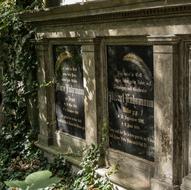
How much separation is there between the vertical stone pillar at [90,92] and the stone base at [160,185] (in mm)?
1632

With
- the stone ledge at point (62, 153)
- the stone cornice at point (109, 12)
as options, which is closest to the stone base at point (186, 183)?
the stone cornice at point (109, 12)

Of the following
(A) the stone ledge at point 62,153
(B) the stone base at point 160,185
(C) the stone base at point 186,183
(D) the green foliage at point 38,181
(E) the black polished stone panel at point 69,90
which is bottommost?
(A) the stone ledge at point 62,153

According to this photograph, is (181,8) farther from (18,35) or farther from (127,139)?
(18,35)

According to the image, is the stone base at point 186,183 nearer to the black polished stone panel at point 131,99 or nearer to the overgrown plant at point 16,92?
the black polished stone panel at point 131,99

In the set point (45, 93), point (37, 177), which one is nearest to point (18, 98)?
point (45, 93)

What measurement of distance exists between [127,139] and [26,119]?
3782mm

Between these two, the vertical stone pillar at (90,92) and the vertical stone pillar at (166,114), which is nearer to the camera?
the vertical stone pillar at (166,114)

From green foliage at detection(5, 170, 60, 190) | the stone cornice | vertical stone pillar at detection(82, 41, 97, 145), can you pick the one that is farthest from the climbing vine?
green foliage at detection(5, 170, 60, 190)

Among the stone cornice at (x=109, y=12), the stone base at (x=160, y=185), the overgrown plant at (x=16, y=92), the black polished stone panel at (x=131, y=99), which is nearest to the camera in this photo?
the stone cornice at (x=109, y=12)

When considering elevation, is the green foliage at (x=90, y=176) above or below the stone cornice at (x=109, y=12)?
below

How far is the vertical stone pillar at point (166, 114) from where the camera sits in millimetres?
4926

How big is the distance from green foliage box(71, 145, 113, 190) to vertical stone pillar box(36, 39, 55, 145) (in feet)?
5.84

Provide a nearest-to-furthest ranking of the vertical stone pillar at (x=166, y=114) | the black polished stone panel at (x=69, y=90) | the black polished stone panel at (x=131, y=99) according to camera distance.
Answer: the vertical stone pillar at (x=166, y=114), the black polished stone panel at (x=131, y=99), the black polished stone panel at (x=69, y=90)

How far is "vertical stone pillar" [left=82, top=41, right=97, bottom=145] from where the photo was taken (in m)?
6.49
